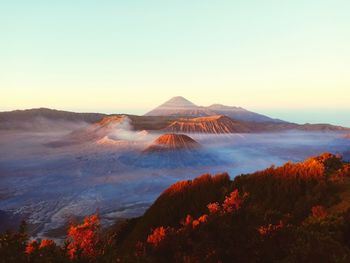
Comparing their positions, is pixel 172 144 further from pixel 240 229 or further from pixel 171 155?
pixel 240 229

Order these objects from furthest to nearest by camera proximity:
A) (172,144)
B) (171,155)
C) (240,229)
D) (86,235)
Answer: (172,144)
(171,155)
(240,229)
(86,235)

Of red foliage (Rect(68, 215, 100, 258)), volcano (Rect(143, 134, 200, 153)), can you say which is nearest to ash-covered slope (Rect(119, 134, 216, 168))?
volcano (Rect(143, 134, 200, 153))

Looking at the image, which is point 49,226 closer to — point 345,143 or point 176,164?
point 176,164

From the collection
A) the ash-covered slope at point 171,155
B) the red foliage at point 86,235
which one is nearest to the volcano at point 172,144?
the ash-covered slope at point 171,155

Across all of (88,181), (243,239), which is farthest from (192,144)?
(243,239)

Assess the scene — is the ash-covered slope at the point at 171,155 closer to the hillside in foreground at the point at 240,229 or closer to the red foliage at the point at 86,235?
the hillside in foreground at the point at 240,229

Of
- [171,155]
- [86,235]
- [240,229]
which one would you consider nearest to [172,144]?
[171,155]
